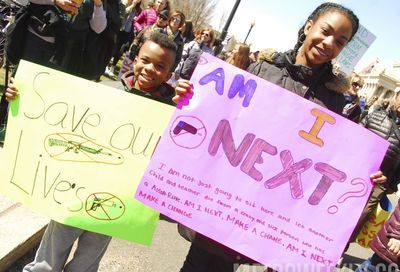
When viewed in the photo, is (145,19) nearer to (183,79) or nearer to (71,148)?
(183,79)

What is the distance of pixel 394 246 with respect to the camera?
8.96 ft

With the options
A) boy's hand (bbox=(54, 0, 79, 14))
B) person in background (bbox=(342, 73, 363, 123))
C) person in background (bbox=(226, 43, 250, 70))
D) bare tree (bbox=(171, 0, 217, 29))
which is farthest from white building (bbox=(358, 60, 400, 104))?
boy's hand (bbox=(54, 0, 79, 14))

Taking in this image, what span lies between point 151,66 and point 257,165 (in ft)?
2.58

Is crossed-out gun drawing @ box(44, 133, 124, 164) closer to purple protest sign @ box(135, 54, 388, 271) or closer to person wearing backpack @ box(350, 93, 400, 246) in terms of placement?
purple protest sign @ box(135, 54, 388, 271)

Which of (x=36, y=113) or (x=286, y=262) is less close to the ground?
(x=36, y=113)

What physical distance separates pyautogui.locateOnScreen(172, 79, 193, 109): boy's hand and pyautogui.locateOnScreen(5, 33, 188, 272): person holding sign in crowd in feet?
0.82

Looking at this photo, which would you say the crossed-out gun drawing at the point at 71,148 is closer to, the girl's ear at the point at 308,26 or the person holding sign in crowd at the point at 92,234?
the person holding sign in crowd at the point at 92,234

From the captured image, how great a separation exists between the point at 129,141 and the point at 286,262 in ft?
3.06

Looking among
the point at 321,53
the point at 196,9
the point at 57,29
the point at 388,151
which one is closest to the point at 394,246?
the point at 388,151

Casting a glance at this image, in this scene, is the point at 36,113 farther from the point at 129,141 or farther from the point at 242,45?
the point at 242,45

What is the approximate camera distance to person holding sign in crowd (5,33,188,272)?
209cm

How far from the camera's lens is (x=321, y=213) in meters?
1.85

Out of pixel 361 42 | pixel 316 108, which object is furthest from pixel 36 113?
pixel 361 42

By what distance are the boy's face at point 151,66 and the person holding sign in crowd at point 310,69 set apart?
0.47 meters
